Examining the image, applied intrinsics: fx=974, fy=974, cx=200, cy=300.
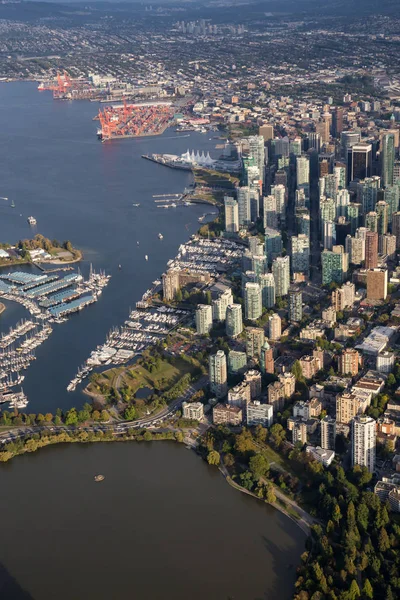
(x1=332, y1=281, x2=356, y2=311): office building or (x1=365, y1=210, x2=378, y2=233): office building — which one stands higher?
(x1=365, y1=210, x2=378, y2=233): office building

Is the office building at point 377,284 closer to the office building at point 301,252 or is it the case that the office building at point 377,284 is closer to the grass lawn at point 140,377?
the office building at point 301,252

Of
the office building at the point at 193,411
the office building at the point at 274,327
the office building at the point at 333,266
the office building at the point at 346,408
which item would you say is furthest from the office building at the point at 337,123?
the office building at the point at 346,408

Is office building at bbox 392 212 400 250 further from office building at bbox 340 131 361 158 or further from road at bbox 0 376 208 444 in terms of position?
road at bbox 0 376 208 444

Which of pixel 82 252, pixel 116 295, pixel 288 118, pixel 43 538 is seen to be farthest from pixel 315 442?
pixel 288 118

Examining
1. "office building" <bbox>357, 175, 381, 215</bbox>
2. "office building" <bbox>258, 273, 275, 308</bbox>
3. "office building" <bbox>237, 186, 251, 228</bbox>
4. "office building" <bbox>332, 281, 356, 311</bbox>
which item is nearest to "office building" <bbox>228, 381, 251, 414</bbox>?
"office building" <bbox>332, 281, 356, 311</bbox>

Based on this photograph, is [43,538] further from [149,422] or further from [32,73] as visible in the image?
[32,73]
